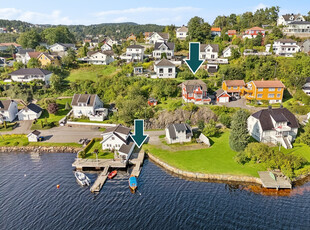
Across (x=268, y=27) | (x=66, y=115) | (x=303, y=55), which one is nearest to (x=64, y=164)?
(x=66, y=115)

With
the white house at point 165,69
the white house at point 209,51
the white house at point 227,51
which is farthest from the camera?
the white house at point 227,51

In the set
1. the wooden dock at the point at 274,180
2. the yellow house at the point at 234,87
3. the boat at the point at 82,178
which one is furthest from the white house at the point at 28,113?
the wooden dock at the point at 274,180

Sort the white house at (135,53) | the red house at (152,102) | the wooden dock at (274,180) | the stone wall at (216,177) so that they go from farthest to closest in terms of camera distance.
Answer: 1. the white house at (135,53)
2. the red house at (152,102)
3. the stone wall at (216,177)
4. the wooden dock at (274,180)

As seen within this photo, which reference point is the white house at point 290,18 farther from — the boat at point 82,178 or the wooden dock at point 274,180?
the boat at point 82,178

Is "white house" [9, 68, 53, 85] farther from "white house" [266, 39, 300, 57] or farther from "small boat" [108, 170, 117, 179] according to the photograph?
"white house" [266, 39, 300, 57]

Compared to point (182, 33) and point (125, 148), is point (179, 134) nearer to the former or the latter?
point (125, 148)

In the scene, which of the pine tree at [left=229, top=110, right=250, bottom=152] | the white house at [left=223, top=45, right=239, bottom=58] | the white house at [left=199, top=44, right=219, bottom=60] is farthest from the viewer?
the white house at [left=223, top=45, right=239, bottom=58]

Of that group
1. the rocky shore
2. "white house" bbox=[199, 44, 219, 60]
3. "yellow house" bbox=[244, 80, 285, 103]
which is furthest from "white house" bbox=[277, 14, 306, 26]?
the rocky shore
